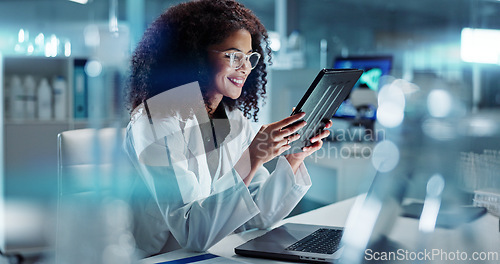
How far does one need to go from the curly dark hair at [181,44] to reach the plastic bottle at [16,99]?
1.69 meters

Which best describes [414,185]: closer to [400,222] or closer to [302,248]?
[400,222]

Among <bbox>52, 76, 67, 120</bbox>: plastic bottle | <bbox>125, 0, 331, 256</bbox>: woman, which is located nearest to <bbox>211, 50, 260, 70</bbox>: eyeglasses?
<bbox>125, 0, 331, 256</bbox>: woman

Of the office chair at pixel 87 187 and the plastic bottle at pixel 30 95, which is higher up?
the plastic bottle at pixel 30 95

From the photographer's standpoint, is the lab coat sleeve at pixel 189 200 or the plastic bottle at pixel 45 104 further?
the plastic bottle at pixel 45 104

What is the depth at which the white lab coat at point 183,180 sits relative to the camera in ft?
2.93

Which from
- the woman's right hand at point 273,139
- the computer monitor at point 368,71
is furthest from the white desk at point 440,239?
the computer monitor at point 368,71

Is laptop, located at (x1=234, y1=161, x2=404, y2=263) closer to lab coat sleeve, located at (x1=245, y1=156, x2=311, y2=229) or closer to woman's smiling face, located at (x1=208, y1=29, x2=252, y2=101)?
lab coat sleeve, located at (x1=245, y1=156, x2=311, y2=229)

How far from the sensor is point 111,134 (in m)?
1.14

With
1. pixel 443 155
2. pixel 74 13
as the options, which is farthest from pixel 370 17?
pixel 443 155

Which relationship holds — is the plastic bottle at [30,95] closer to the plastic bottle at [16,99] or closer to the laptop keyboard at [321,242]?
the plastic bottle at [16,99]

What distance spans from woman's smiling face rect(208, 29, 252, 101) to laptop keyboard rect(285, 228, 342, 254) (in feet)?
1.15

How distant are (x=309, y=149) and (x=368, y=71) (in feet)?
3.47

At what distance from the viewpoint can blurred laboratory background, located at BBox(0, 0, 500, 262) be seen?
101cm

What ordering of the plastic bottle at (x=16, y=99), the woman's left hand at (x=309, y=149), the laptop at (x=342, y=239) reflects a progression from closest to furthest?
the laptop at (x=342, y=239)
the woman's left hand at (x=309, y=149)
the plastic bottle at (x=16, y=99)
